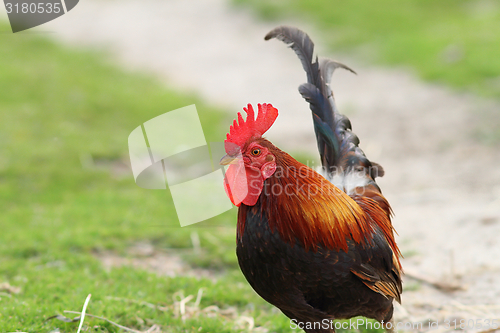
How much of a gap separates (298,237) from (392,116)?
7606 mm

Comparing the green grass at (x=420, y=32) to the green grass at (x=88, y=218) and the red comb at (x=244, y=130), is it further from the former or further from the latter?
the red comb at (x=244, y=130)

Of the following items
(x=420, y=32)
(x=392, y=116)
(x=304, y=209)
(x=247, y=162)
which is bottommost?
(x=392, y=116)

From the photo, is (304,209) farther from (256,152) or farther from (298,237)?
(256,152)

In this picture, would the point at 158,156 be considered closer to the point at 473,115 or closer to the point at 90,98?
the point at 90,98

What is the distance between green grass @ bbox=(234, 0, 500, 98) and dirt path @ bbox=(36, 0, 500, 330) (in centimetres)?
56

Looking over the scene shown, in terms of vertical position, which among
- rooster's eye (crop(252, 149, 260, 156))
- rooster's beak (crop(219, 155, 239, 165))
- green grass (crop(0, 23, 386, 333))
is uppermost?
rooster's eye (crop(252, 149, 260, 156))

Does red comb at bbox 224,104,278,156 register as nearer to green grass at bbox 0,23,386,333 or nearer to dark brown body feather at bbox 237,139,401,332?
dark brown body feather at bbox 237,139,401,332

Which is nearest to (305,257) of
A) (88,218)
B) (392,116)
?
(88,218)

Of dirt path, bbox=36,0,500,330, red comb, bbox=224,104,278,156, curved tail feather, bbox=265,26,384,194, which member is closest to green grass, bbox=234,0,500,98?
dirt path, bbox=36,0,500,330

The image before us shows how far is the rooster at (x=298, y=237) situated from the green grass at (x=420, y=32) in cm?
796

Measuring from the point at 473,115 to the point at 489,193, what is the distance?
284 cm

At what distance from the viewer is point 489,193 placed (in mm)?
6684

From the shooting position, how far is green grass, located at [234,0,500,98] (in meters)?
10.8

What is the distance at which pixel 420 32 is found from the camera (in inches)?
562
